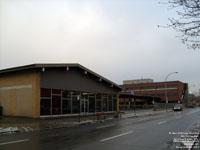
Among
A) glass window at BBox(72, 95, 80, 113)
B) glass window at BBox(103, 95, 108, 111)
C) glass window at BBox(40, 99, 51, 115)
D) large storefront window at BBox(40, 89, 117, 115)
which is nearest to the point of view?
glass window at BBox(40, 99, 51, 115)

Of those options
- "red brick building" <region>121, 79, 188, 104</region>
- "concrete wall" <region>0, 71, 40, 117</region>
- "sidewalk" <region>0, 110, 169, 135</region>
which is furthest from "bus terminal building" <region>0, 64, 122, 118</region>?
"red brick building" <region>121, 79, 188, 104</region>

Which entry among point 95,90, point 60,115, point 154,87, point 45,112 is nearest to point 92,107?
point 95,90

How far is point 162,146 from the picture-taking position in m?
8.72

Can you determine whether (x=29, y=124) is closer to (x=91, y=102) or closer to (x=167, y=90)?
(x=91, y=102)

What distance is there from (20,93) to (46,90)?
3.13 m

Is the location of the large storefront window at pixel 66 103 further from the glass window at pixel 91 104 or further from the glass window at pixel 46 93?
the glass window at pixel 91 104

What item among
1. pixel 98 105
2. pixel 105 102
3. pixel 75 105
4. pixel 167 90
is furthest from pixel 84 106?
pixel 167 90

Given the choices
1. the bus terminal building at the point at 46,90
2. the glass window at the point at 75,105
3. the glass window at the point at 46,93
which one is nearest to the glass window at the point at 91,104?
the bus terminal building at the point at 46,90

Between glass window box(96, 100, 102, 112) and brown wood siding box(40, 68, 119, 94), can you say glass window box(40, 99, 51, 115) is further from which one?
glass window box(96, 100, 102, 112)

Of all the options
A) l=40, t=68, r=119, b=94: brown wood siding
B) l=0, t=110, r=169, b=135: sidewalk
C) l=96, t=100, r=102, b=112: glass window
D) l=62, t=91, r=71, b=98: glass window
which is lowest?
l=0, t=110, r=169, b=135: sidewalk

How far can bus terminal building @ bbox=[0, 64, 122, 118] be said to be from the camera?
24.0 metres

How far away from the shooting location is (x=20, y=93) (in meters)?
25.1

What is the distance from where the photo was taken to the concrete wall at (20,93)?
23688mm

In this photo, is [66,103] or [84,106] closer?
[66,103]
